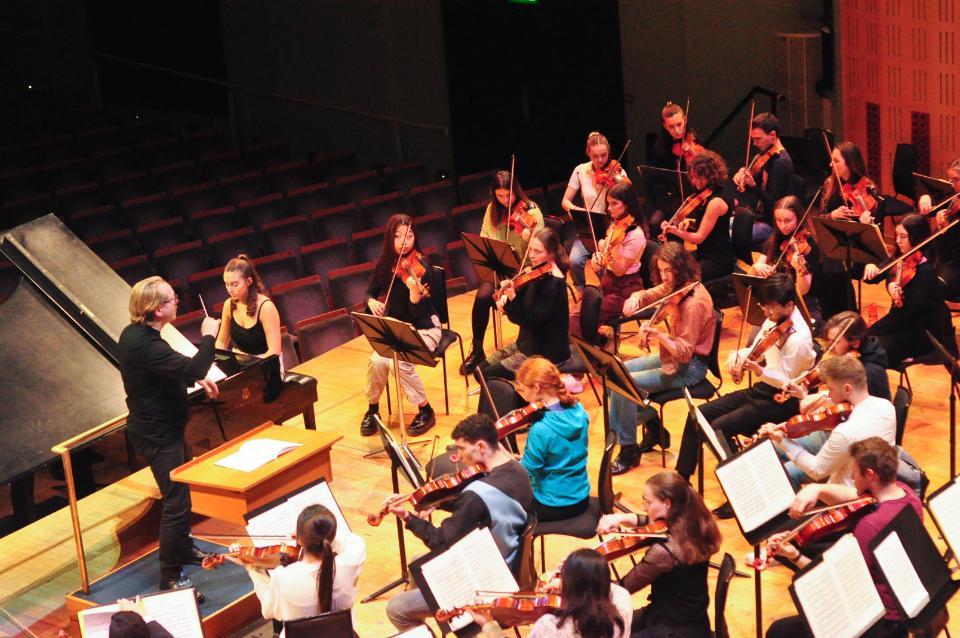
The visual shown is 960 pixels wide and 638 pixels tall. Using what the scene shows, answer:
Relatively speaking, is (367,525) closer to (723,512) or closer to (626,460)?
(626,460)

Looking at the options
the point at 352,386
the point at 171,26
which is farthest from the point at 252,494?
the point at 171,26

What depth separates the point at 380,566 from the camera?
18.3ft

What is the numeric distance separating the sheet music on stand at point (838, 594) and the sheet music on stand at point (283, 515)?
5.64ft

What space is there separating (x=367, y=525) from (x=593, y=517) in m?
1.46

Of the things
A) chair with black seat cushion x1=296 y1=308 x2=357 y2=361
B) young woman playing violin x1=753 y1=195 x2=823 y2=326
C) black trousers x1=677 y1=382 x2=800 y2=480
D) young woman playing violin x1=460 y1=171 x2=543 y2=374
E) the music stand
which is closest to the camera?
the music stand

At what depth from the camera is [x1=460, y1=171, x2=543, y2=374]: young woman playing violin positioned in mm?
7508

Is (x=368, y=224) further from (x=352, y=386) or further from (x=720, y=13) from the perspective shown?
(x=720, y=13)

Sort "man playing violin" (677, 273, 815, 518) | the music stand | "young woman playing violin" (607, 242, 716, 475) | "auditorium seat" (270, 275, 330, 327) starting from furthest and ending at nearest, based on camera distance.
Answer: "auditorium seat" (270, 275, 330, 327), "young woman playing violin" (607, 242, 716, 475), "man playing violin" (677, 273, 815, 518), the music stand

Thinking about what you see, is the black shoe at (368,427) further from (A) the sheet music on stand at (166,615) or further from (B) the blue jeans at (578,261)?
(A) the sheet music on stand at (166,615)

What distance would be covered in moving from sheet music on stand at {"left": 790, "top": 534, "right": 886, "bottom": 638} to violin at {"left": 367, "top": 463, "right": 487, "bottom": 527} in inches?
56.6

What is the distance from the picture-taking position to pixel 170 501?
5.12m

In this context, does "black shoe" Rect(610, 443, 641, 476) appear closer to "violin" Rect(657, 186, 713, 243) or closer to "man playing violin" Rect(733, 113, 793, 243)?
"violin" Rect(657, 186, 713, 243)

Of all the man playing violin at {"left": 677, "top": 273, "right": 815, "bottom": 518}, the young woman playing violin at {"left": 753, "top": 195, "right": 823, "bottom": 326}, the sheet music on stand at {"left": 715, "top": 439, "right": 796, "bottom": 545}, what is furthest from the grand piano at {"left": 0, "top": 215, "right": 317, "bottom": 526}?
the young woman playing violin at {"left": 753, "top": 195, "right": 823, "bottom": 326}

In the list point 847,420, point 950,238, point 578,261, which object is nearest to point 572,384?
point 847,420
